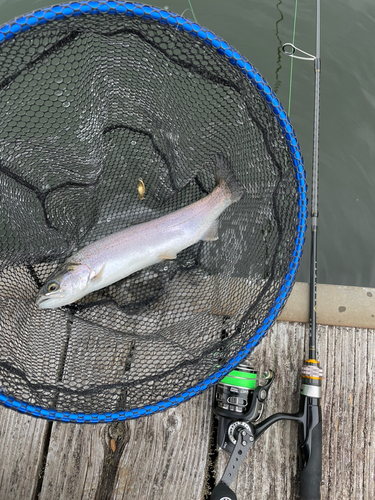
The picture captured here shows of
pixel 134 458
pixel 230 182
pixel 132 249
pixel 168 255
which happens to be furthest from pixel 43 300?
pixel 230 182

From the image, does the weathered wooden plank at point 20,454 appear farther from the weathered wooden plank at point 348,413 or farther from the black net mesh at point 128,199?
the weathered wooden plank at point 348,413

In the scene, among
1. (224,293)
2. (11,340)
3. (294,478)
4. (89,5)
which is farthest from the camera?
(224,293)

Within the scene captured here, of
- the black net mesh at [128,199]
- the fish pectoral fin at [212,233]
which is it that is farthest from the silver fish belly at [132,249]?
the black net mesh at [128,199]

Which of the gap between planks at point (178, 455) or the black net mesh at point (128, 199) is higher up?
the black net mesh at point (128, 199)

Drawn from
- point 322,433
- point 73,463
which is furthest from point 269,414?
point 73,463

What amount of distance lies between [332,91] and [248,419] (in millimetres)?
3282

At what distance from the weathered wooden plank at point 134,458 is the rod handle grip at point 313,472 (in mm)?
606

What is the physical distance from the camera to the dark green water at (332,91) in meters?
3.54

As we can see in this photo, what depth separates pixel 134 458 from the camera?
7.96 feet

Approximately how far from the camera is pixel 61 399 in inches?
75.5

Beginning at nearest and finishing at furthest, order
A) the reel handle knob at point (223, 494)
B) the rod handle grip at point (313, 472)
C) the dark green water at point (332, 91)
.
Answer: the reel handle knob at point (223, 494), the rod handle grip at point (313, 472), the dark green water at point (332, 91)

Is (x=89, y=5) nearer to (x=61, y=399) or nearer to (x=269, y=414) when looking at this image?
(x=61, y=399)

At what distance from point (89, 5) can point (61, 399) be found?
1920mm

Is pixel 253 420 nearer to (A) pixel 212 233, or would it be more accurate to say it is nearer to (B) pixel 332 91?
(A) pixel 212 233
